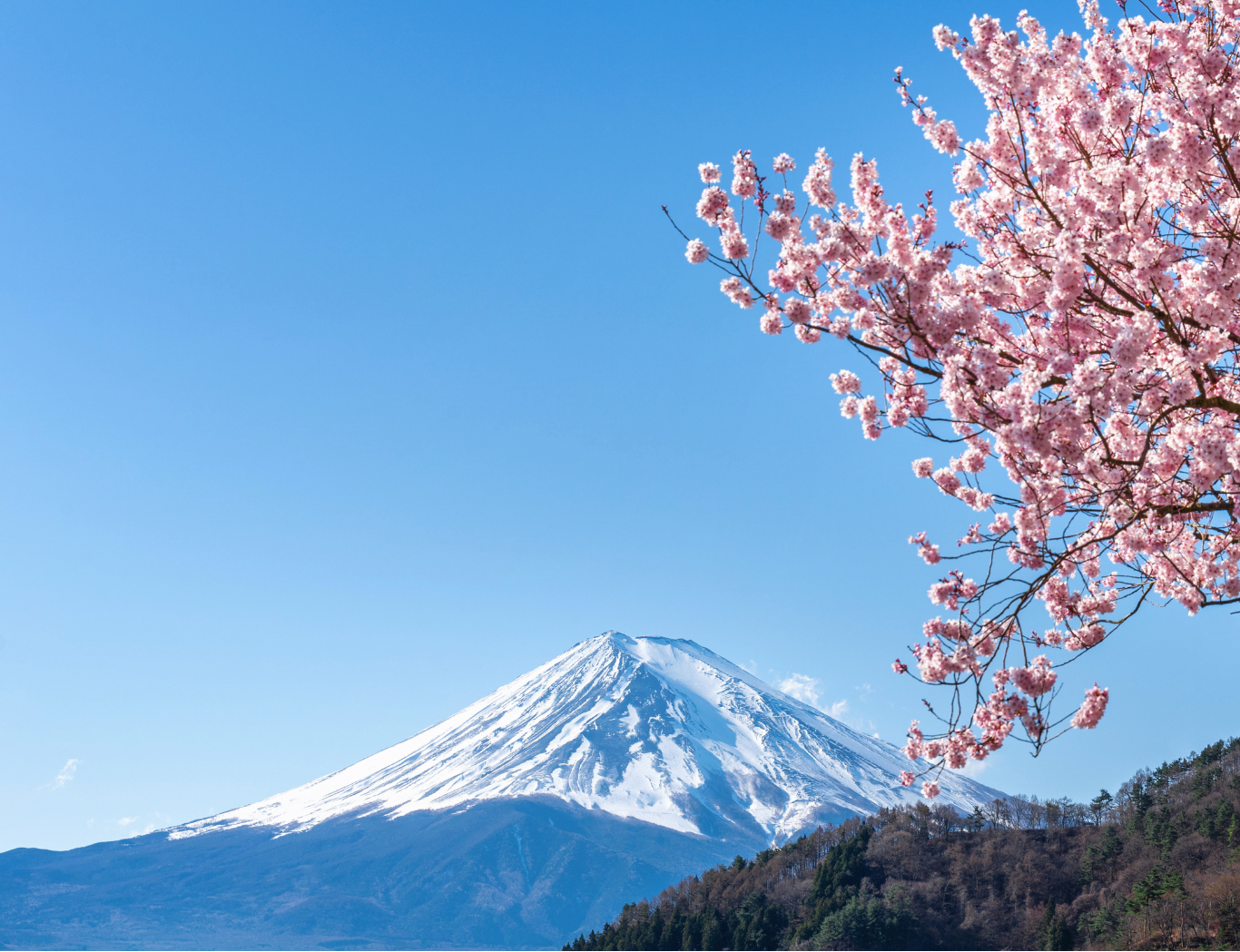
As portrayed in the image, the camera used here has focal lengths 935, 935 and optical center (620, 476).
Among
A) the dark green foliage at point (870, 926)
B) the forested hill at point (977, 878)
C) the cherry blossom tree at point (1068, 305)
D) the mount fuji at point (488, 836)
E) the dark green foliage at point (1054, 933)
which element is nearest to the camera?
the cherry blossom tree at point (1068, 305)

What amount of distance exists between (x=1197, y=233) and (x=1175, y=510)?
1.53 metres

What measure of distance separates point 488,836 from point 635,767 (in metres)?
32.3

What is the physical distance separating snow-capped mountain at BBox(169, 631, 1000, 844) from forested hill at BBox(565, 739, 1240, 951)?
108 metres

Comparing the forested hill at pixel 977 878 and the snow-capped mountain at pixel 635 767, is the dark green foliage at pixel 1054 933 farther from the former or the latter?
the snow-capped mountain at pixel 635 767

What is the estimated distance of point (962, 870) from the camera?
36.9 meters

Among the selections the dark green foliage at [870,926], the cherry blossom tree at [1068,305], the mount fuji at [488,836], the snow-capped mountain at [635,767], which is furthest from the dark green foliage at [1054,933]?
the snow-capped mountain at [635,767]

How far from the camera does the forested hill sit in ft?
94.0

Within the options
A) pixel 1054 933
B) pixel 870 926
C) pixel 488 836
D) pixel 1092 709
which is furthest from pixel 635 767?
pixel 1092 709

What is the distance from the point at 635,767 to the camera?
170375mm

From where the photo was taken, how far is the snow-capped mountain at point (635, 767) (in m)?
158

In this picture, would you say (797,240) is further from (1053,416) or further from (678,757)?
(678,757)

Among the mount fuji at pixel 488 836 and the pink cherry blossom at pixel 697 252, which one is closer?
the pink cherry blossom at pixel 697 252

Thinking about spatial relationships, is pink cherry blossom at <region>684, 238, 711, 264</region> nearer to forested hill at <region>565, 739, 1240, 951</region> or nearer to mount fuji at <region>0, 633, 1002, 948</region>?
forested hill at <region>565, 739, 1240, 951</region>

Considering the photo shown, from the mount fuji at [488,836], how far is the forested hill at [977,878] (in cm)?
9459
